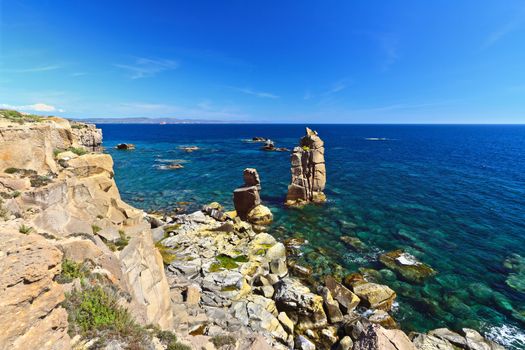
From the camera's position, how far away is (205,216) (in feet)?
110

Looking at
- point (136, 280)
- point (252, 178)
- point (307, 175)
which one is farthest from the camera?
point (307, 175)

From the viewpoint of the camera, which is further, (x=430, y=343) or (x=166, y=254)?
(x=166, y=254)

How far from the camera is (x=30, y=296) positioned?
255 inches

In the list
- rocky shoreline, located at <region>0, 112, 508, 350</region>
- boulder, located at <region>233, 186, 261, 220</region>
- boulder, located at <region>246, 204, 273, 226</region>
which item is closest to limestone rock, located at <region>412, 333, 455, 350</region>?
rocky shoreline, located at <region>0, 112, 508, 350</region>

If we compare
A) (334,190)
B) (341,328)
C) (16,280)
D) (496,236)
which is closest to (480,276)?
(496,236)

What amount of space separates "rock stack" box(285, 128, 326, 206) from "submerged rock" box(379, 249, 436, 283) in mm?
18063

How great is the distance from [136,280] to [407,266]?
2508 centimetres

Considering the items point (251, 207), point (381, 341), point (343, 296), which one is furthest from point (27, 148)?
point (251, 207)

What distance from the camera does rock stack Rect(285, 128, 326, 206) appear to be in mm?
44031

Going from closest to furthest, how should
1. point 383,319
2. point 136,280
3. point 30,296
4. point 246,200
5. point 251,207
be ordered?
point 30,296 < point 136,280 < point 383,319 < point 251,207 < point 246,200

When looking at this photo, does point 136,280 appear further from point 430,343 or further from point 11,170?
point 430,343

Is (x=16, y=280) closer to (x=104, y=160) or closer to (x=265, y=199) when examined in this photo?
(x=104, y=160)

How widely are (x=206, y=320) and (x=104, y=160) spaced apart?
42.4 ft

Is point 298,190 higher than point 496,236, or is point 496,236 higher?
point 298,190
